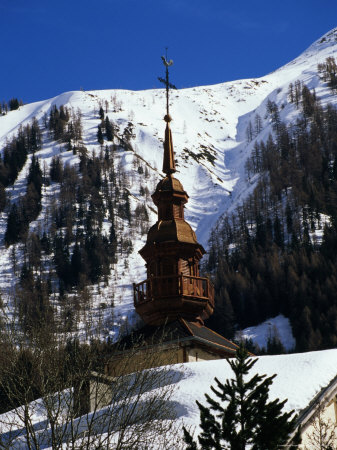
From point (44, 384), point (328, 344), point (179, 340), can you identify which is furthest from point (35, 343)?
point (328, 344)

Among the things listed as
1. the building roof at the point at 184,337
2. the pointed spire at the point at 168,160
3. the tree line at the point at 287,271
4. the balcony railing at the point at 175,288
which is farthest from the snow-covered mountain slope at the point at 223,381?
the tree line at the point at 287,271

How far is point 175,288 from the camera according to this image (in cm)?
4209

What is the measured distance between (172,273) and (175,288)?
1.00 metres

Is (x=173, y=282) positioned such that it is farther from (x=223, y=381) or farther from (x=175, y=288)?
(x=223, y=381)

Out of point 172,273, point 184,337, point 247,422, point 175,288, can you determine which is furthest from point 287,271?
point 247,422

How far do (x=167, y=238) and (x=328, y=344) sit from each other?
266 feet

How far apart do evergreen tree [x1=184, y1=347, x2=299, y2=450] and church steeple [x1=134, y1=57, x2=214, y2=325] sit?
64.8ft

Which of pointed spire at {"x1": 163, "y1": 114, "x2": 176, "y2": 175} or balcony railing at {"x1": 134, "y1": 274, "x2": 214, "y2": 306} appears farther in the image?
pointed spire at {"x1": 163, "y1": 114, "x2": 176, "y2": 175}

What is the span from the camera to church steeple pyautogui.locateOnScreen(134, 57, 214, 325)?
137 feet

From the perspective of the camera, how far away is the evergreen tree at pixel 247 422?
20.2m

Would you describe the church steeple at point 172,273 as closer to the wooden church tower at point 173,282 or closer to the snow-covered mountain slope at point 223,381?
the wooden church tower at point 173,282

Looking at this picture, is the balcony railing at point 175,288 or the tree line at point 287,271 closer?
the balcony railing at point 175,288

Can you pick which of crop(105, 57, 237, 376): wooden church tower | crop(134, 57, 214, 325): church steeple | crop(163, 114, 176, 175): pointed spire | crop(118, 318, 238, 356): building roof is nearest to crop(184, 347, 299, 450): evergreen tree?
crop(118, 318, 238, 356): building roof

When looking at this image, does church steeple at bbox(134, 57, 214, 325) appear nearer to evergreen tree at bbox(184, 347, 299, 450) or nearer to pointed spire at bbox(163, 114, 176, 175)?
pointed spire at bbox(163, 114, 176, 175)
